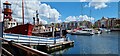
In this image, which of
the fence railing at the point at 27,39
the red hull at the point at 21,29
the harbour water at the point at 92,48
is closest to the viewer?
the fence railing at the point at 27,39

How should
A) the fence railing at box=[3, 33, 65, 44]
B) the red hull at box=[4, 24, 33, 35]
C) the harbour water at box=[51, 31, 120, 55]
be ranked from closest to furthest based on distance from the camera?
the fence railing at box=[3, 33, 65, 44]
the red hull at box=[4, 24, 33, 35]
the harbour water at box=[51, 31, 120, 55]

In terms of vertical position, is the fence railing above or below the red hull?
below

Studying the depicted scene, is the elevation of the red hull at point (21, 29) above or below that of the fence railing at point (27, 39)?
above

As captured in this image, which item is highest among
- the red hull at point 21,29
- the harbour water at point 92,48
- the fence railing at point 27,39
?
the red hull at point 21,29

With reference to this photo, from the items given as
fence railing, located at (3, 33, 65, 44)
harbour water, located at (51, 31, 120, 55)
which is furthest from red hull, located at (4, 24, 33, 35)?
harbour water, located at (51, 31, 120, 55)

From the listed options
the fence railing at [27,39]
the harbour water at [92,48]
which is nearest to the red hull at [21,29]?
the fence railing at [27,39]

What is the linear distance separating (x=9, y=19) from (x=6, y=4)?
2.57 meters

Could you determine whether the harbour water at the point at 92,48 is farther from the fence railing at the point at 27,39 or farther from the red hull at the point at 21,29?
the red hull at the point at 21,29

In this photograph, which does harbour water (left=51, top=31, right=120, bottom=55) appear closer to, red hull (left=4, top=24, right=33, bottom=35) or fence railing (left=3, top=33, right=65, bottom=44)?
fence railing (left=3, top=33, right=65, bottom=44)

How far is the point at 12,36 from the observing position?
905 inches

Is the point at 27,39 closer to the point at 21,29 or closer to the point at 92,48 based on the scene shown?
the point at 21,29

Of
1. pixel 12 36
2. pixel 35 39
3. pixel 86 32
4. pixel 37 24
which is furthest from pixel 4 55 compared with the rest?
pixel 86 32

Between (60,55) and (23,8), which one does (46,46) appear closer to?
(60,55)

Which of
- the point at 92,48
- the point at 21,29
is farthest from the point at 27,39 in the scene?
the point at 92,48
